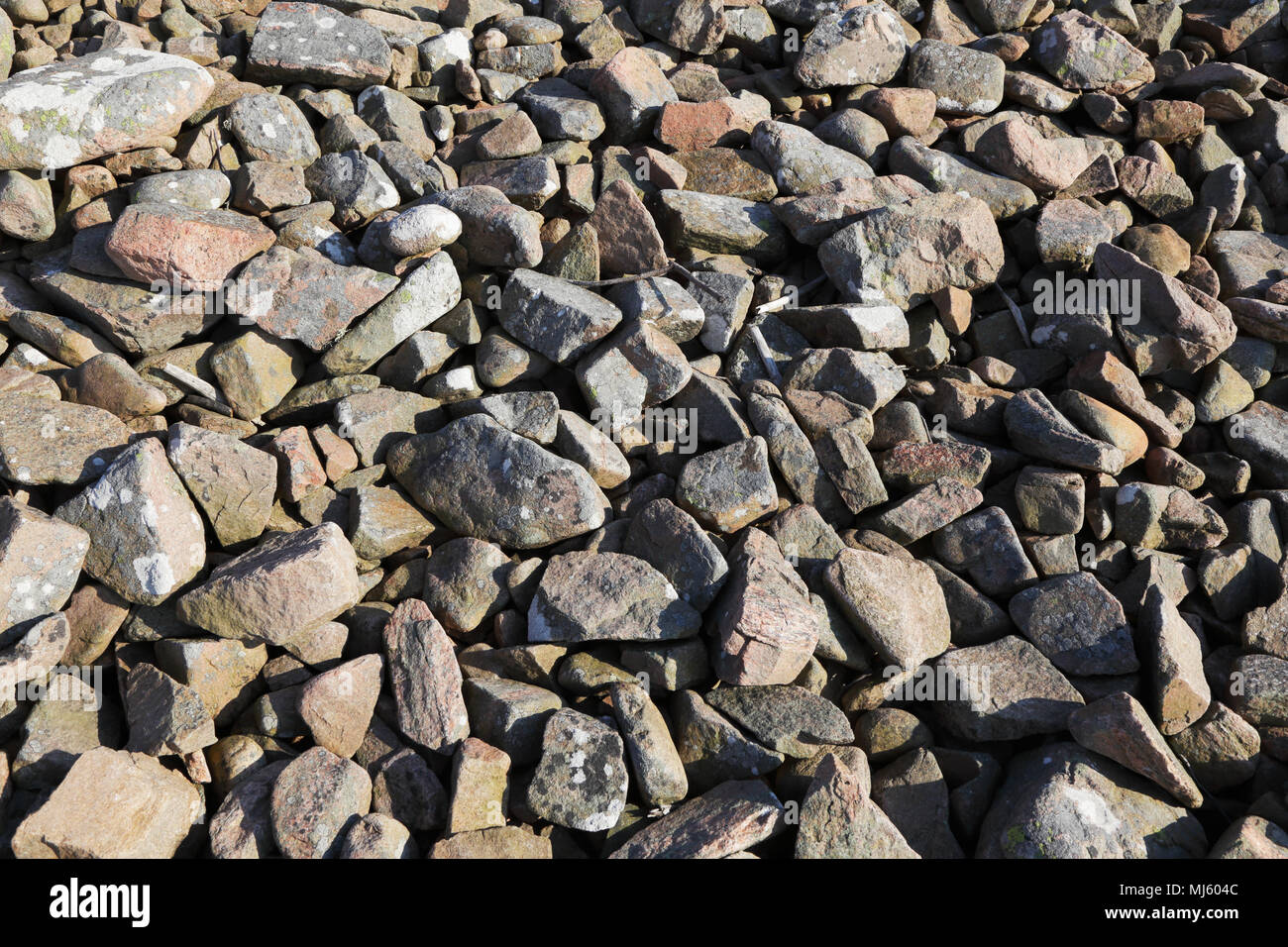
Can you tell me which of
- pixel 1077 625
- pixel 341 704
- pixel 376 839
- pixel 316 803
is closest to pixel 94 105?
pixel 341 704

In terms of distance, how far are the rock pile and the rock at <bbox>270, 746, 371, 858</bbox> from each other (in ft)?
0.06

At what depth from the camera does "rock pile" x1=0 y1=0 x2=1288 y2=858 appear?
412cm

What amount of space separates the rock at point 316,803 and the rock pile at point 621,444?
0.02m

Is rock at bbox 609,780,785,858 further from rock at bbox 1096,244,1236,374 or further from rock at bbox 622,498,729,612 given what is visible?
rock at bbox 1096,244,1236,374

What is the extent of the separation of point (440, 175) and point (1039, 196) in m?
4.46

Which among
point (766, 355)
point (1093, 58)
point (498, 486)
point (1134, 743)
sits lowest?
point (498, 486)

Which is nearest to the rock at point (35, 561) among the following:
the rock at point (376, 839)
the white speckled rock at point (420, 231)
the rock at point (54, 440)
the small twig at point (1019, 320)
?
the rock at point (54, 440)

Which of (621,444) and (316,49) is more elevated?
(316,49)

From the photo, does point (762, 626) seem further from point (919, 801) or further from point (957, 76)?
point (957, 76)

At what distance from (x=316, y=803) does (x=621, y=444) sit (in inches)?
101

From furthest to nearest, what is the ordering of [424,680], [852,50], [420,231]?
[852,50] < [420,231] < [424,680]

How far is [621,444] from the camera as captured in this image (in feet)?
17.9

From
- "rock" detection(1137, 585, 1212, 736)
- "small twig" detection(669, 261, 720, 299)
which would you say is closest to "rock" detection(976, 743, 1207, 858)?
"rock" detection(1137, 585, 1212, 736)
